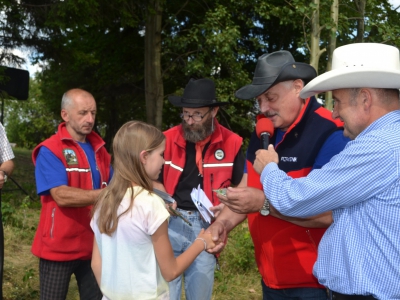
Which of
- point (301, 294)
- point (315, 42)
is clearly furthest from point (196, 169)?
point (315, 42)

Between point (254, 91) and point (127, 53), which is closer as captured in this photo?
point (254, 91)

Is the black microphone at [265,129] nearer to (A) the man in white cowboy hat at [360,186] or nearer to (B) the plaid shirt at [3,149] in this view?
(A) the man in white cowboy hat at [360,186]

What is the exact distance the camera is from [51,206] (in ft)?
14.7

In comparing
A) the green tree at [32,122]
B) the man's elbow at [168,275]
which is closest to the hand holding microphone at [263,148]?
the man's elbow at [168,275]

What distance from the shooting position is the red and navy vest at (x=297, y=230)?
3434 millimetres

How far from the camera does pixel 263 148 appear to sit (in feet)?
11.4

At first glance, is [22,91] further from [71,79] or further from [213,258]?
[71,79]

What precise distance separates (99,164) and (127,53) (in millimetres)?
18667

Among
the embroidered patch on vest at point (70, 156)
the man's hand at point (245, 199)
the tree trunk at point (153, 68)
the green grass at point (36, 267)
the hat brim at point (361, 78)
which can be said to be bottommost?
the green grass at point (36, 267)

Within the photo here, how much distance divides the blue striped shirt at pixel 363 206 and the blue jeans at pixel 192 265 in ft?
7.15

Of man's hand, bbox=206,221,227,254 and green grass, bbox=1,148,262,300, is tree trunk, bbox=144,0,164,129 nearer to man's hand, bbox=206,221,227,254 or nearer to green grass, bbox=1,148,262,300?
green grass, bbox=1,148,262,300

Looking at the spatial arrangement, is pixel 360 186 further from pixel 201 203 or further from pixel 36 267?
pixel 36 267

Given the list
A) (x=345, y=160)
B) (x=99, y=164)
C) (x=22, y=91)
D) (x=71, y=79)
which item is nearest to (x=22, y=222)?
(x=22, y=91)

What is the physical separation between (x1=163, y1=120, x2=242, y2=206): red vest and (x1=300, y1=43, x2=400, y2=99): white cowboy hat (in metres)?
2.14
